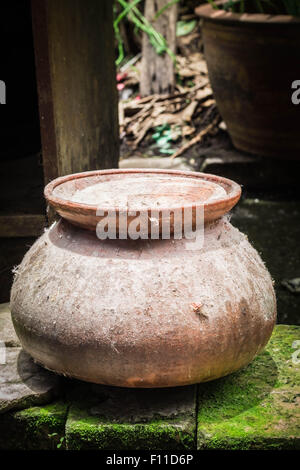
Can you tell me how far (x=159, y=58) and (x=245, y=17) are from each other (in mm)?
1544

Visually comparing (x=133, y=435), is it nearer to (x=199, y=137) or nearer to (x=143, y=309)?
(x=143, y=309)

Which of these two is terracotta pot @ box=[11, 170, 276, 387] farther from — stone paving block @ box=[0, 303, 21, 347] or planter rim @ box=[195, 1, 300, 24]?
planter rim @ box=[195, 1, 300, 24]

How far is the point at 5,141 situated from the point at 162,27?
215 centimetres

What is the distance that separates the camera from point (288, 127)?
4.41 m

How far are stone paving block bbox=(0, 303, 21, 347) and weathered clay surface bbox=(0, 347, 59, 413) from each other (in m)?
0.10

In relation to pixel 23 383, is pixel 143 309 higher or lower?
higher

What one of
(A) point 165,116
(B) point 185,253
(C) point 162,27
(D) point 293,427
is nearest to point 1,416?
(B) point 185,253

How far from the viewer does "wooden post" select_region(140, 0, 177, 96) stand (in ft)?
18.2

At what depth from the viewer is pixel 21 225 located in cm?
302

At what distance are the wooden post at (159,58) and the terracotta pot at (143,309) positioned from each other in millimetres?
3832

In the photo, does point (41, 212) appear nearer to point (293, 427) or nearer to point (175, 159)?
point (293, 427)

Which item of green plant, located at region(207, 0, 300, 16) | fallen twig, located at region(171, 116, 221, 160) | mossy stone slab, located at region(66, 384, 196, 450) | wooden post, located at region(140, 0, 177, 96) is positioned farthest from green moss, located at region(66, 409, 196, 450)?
wooden post, located at region(140, 0, 177, 96)

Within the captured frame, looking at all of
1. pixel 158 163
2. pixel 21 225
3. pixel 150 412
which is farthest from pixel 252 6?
pixel 150 412

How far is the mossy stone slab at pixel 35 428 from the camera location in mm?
1980
